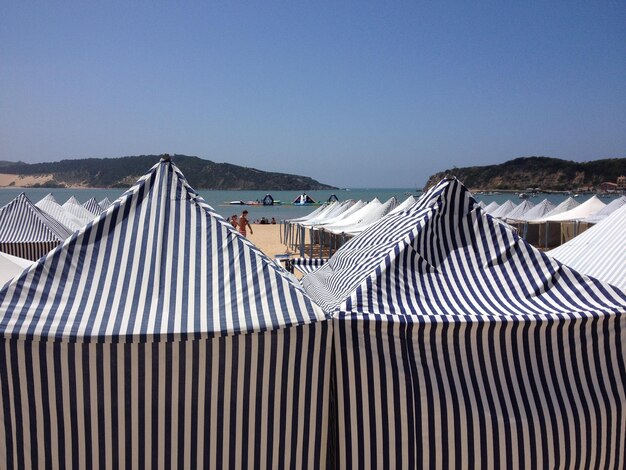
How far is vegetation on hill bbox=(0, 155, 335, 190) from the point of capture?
13600 cm

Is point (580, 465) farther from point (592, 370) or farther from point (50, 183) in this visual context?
point (50, 183)

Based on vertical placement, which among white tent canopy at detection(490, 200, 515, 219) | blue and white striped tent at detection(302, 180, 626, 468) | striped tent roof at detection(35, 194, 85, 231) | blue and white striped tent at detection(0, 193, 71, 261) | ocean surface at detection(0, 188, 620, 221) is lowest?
blue and white striped tent at detection(302, 180, 626, 468)

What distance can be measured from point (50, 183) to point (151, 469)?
168453mm

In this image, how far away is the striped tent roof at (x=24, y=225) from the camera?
8.65 m

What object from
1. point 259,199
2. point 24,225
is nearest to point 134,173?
point 259,199

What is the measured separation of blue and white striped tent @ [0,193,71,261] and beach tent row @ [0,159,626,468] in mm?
6909

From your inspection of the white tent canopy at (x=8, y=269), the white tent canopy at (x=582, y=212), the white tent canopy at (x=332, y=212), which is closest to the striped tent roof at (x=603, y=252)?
the white tent canopy at (x=8, y=269)

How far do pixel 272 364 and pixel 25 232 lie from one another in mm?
8178

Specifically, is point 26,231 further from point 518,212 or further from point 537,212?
point 518,212

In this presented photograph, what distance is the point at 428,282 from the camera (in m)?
2.79

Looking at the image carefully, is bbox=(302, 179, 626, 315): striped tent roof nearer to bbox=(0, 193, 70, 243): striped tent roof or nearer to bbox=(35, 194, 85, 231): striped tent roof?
bbox=(0, 193, 70, 243): striped tent roof

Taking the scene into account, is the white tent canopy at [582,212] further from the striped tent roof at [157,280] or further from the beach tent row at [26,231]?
the striped tent roof at [157,280]

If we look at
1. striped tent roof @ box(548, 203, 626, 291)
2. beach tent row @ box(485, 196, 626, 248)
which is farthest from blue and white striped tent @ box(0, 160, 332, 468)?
beach tent row @ box(485, 196, 626, 248)

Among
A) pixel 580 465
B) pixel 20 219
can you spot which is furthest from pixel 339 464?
pixel 20 219
